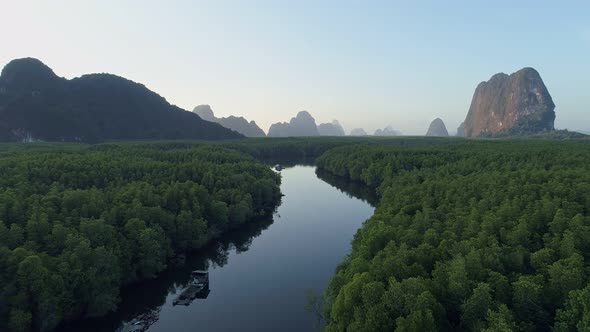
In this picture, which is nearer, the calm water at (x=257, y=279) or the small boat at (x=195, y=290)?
the calm water at (x=257, y=279)

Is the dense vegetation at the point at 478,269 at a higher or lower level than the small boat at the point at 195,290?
higher

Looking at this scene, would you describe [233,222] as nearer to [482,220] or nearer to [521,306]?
[482,220]

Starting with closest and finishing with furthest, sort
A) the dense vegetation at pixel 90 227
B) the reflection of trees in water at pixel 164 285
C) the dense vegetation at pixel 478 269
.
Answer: the dense vegetation at pixel 478 269 → the dense vegetation at pixel 90 227 → the reflection of trees in water at pixel 164 285

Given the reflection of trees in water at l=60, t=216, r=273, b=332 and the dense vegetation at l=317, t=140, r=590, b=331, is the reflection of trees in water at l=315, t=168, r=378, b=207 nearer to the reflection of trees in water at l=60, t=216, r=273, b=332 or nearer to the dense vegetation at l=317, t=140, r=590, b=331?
the reflection of trees in water at l=60, t=216, r=273, b=332

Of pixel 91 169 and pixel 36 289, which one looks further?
pixel 91 169

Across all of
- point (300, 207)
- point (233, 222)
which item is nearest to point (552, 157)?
point (300, 207)

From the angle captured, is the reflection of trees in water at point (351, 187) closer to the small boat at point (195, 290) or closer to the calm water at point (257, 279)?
the calm water at point (257, 279)

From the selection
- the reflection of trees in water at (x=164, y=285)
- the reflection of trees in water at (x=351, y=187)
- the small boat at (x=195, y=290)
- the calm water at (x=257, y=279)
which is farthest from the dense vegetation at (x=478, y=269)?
the reflection of trees in water at (x=351, y=187)
